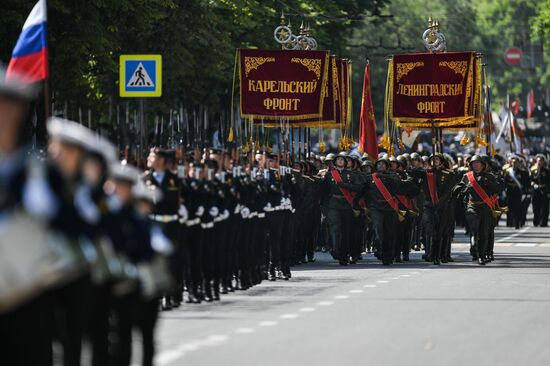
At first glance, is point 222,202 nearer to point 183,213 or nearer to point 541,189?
point 183,213

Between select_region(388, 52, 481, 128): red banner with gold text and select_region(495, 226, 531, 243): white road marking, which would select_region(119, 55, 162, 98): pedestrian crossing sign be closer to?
select_region(388, 52, 481, 128): red banner with gold text

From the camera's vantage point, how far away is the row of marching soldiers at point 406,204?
30422 mm

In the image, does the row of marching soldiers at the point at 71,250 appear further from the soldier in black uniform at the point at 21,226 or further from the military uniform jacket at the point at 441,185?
the military uniform jacket at the point at 441,185

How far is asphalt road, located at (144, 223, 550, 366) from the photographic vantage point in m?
14.3

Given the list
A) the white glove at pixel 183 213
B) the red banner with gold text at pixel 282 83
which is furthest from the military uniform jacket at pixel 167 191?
the red banner with gold text at pixel 282 83

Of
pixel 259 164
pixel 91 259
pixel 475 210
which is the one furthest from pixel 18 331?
pixel 475 210

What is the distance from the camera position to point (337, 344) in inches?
601

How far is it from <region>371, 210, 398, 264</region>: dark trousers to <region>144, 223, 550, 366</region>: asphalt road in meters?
2.77

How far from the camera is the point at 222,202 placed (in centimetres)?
2162

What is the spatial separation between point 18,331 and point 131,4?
87.3ft

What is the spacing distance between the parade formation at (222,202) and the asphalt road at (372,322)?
28.9 inches

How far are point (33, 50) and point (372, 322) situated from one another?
5.98 m

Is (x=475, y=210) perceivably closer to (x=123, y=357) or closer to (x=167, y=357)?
(x=167, y=357)

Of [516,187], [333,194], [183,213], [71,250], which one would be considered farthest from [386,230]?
[71,250]
